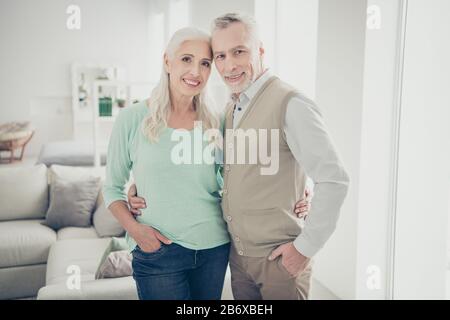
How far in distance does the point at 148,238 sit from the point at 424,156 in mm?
964

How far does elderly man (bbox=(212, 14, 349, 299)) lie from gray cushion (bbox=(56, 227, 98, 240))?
110 centimetres

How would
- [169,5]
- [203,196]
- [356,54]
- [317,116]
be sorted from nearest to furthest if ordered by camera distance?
[317,116] < [203,196] < [169,5] < [356,54]

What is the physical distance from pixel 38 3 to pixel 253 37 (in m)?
0.72

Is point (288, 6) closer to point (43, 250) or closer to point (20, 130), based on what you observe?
point (20, 130)

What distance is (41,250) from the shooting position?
2.02 m

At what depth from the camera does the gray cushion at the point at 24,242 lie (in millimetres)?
1797

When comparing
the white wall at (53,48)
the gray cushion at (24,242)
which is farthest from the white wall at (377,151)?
the gray cushion at (24,242)

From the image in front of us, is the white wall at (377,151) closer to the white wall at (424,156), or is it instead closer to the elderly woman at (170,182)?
the white wall at (424,156)

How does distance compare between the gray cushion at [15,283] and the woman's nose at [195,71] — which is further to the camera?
the gray cushion at [15,283]

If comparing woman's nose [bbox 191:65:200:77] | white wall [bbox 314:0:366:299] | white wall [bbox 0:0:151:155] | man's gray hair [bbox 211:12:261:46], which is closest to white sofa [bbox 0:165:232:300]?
white wall [bbox 0:0:151:155]

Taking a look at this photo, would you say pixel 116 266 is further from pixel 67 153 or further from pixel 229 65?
pixel 229 65

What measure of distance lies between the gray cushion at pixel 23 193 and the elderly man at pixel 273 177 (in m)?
0.83

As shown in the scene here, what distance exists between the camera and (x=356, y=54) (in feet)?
5.25

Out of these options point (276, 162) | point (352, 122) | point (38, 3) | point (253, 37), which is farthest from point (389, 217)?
point (38, 3)
